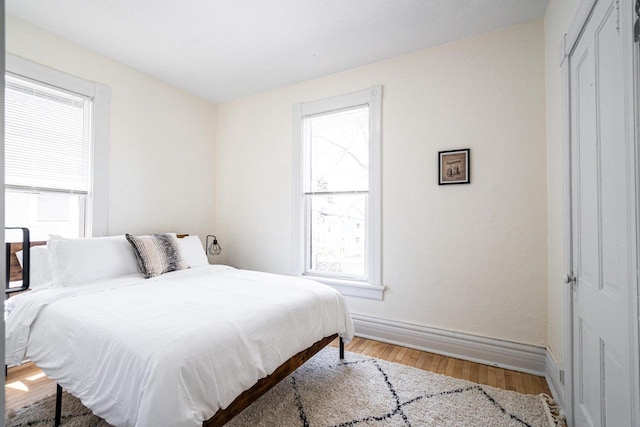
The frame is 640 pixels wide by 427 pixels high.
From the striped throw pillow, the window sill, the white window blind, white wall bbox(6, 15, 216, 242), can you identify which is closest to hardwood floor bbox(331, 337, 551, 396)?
the window sill

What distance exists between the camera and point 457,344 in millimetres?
2586

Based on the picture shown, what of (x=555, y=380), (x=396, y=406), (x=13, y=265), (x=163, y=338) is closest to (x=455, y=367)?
(x=555, y=380)

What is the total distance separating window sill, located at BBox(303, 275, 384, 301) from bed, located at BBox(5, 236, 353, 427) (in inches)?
25.5

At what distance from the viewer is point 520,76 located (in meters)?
2.40

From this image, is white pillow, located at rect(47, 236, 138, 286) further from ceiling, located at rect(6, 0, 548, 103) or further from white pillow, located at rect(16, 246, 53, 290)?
ceiling, located at rect(6, 0, 548, 103)

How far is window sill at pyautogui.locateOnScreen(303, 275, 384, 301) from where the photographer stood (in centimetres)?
297

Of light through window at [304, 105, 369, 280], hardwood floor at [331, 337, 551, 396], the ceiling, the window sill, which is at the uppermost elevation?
the ceiling

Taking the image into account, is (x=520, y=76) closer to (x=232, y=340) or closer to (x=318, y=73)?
(x=318, y=73)

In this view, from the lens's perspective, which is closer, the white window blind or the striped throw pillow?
the white window blind

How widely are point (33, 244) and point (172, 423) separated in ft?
7.52

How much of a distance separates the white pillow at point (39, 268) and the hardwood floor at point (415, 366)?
2.15 feet

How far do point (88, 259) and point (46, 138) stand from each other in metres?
1.13

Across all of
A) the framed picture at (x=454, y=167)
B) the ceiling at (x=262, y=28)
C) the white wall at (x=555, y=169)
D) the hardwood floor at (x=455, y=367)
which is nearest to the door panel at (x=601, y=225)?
the white wall at (x=555, y=169)

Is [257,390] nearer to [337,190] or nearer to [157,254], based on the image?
[157,254]
